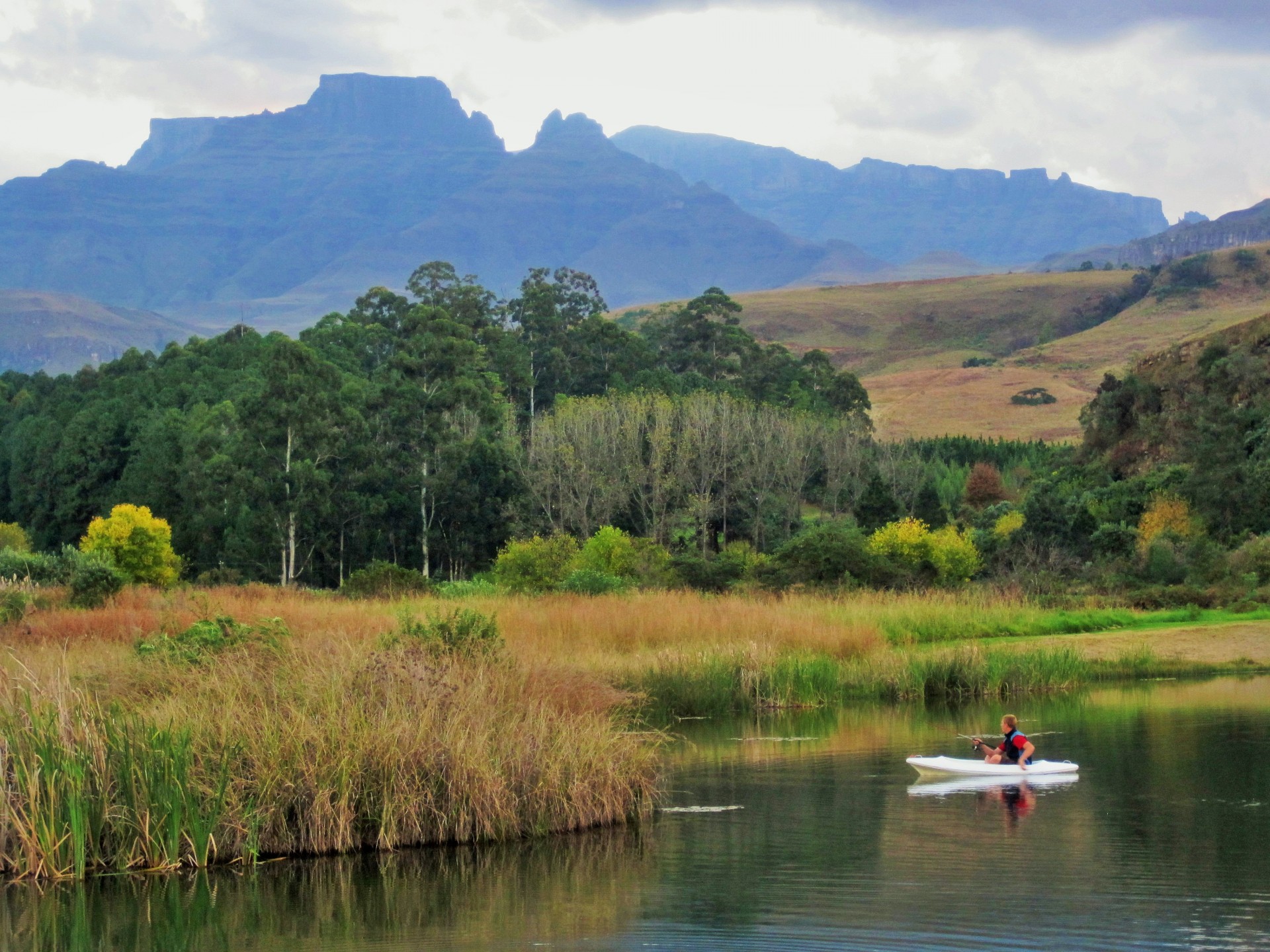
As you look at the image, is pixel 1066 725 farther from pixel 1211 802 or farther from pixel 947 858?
pixel 947 858

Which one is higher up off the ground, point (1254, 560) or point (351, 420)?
point (351, 420)

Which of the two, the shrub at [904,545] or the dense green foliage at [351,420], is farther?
the dense green foliage at [351,420]

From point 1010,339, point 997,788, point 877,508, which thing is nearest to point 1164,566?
point 877,508

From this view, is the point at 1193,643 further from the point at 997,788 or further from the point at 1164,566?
the point at 997,788

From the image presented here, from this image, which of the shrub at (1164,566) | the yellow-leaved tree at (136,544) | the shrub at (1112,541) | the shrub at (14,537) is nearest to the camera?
the shrub at (1164,566)

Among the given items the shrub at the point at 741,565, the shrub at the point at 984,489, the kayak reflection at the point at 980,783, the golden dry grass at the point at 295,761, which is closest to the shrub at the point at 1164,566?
the shrub at the point at 741,565

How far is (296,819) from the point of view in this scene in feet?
46.5

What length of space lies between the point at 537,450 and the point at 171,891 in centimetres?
5018

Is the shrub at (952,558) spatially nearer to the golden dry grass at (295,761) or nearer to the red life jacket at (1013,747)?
the red life jacket at (1013,747)

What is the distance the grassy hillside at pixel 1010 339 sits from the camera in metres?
120

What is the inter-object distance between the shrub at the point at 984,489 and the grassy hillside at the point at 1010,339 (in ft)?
50.3

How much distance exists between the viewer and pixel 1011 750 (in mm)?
18688

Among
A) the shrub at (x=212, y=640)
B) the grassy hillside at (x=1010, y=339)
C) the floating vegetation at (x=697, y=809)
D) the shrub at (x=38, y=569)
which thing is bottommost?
the floating vegetation at (x=697, y=809)

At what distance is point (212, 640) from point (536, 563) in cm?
2848
